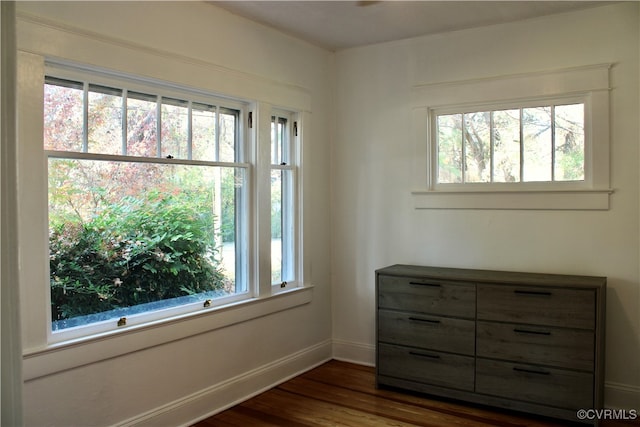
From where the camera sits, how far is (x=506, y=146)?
344cm

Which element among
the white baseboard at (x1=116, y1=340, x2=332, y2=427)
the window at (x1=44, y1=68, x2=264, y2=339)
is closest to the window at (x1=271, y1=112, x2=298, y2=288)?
the window at (x1=44, y1=68, x2=264, y2=339)

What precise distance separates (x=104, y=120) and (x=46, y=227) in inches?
24.9

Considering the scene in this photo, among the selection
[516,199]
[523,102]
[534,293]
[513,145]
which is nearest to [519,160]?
[513,145]

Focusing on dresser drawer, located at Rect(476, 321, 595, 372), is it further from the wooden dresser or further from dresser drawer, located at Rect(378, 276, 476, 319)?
dresser drawer, located at Rect(378, 276, 476, 319)

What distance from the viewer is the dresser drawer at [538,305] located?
2775mm

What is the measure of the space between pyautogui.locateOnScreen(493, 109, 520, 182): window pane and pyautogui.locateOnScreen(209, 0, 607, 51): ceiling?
659 millimetres

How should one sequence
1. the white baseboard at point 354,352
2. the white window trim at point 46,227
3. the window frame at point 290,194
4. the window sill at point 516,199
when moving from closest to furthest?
1. the white window trim at point 46,227
2. the window sill at point 516,199
3. the window frame at point 290,194
4. the white baseboard at point 354,352

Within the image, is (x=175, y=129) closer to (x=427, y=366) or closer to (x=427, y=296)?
(x=427, y=296)

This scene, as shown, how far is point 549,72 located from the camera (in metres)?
3.21

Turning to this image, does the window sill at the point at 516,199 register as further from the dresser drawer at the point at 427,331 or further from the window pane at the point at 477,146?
the dresser drawer at the point at 427,331

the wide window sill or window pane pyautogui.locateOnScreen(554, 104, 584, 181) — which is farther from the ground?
window pane pyautogui.locateOnScreen(554, 104, 584, 181)

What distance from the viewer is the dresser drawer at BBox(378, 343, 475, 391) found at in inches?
Answer: 123

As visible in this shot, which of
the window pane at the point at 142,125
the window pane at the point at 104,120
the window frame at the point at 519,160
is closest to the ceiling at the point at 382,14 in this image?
the window frame at the point at 519,160

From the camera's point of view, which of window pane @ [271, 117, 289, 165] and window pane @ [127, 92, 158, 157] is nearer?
window pane @ [127, 92, 158, 157]
